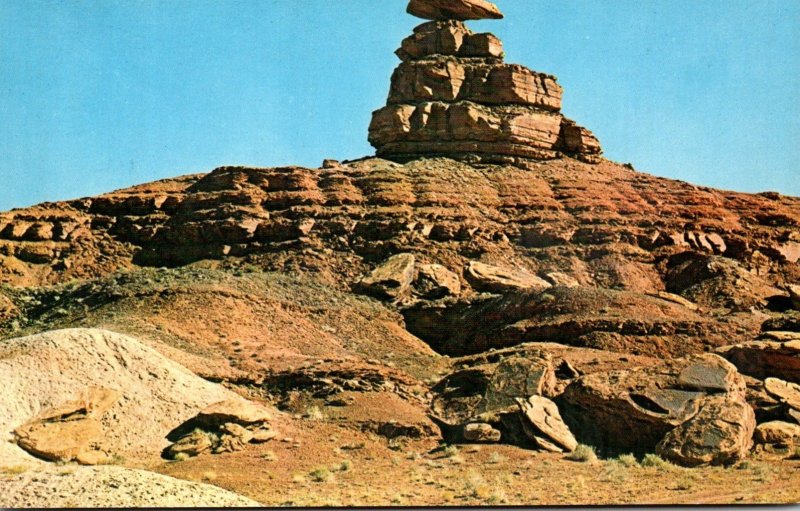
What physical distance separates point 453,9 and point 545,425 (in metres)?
30.9

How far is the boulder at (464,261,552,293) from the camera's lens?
1556 inches

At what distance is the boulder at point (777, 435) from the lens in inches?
983

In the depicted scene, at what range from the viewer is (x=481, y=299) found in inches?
1489

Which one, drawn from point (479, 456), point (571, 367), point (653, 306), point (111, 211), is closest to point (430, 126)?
point (111, 211)

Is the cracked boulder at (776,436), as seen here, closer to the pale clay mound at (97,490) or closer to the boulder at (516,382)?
the boulder at (516,382)

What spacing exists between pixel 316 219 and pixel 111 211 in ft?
28.2

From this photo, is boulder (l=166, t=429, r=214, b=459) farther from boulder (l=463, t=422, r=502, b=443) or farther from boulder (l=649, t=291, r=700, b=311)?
boulder (l=649, t=291, r=700, b=311)

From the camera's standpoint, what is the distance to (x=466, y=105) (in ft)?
163

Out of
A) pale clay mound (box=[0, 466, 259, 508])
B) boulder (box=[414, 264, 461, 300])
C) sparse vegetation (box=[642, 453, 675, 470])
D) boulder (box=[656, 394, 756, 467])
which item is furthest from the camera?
boulder (box=[414, 264, 461, 300])

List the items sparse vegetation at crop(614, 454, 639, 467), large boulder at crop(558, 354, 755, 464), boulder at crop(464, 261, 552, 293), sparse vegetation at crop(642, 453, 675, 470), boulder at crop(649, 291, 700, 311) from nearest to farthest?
1. sparse vegetation at crop(642, 453, 675, 470)
2. sparse vegetation at crop(614, 454, 639, 467)
3. large boulder at crop(558, 354, 755, 464)
4. boulder at crop(649, 291, 700, 311)
5. boulder at crop(464, 261, 552, 293)

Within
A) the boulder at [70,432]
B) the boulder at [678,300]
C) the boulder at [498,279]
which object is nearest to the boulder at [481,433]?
the boulder at [70,432]

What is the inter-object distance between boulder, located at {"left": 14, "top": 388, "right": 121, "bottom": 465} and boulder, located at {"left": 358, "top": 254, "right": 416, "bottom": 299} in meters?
16.1

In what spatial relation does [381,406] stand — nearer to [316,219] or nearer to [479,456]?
[479,456]

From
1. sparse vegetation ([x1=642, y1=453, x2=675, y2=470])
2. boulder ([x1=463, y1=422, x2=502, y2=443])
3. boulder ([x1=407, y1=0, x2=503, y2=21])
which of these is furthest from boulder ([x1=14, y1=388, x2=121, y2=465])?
boulder ([x1=407, y1=0, x2=503, y2=21])
